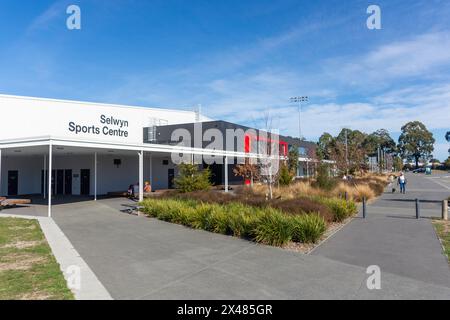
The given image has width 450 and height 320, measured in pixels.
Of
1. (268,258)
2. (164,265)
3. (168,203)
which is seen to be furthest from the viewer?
(168,203)

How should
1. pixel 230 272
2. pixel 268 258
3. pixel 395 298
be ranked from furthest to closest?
1. pixel 268 258
2. pixel 230 272
3. pixel 395 298

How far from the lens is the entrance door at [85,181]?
79.5 ft

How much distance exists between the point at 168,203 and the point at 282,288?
8452 millimetres

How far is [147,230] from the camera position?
33.6 ft

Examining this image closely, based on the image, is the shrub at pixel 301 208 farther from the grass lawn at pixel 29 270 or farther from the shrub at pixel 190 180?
the shrub at pixel 190 180

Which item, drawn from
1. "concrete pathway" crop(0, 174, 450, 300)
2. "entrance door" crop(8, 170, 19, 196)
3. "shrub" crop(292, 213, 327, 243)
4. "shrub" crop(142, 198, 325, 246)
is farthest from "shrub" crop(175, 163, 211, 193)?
"entrance door" crop(8, 170, 19, 196)

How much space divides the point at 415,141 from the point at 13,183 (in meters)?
124

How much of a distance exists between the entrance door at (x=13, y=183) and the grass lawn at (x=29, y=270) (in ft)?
57.0

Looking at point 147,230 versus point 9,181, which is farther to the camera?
point 9,181

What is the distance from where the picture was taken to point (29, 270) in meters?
5.86

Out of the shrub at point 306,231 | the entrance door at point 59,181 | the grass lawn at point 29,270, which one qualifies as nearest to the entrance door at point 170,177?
the entrance door at point 59,181

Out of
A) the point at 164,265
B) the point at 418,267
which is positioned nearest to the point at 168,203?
the point at 164,265

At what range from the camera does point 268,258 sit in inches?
273

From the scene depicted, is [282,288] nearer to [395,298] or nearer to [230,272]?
[230,272]
